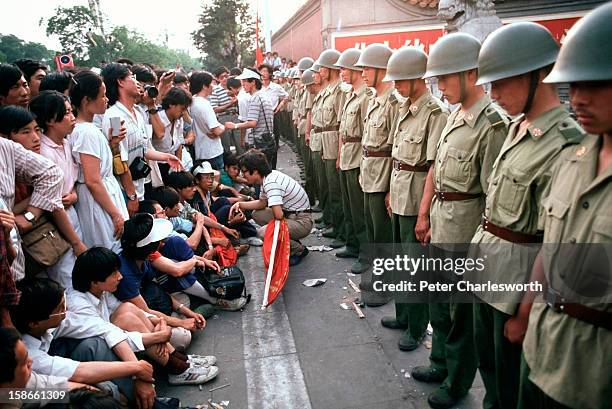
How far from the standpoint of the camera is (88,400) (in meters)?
→ 2.41

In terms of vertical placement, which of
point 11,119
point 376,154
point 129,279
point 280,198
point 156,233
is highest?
point 11,119

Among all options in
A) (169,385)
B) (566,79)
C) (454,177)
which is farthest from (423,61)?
(169,385)

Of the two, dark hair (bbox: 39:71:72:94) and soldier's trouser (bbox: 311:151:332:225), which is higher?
dark hair (bbox: 39:71:72:94)

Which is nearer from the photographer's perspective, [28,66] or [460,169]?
[460,169]

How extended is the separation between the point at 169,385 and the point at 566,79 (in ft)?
10.1

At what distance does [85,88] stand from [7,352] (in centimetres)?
194

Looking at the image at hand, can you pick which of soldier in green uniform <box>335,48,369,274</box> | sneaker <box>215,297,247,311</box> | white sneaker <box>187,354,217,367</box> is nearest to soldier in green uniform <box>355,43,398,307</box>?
soldier in green uniform <box>335,48,369,274</box>

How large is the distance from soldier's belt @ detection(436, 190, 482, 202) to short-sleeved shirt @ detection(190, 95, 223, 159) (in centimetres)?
408

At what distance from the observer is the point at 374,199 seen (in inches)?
173

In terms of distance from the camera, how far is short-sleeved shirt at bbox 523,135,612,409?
61.7 inches

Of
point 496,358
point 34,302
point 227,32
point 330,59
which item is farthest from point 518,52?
point 227,32

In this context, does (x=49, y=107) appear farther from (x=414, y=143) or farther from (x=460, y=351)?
(x=460, y=351)

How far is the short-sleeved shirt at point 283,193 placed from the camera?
5.11 m

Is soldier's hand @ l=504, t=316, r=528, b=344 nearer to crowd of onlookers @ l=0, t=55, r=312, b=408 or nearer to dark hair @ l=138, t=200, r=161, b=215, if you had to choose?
crowd of onlookers @ l=0, t=55, r=312, b=408
